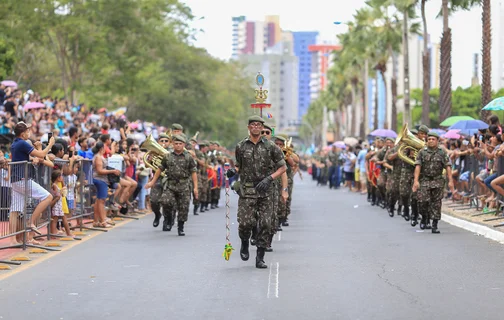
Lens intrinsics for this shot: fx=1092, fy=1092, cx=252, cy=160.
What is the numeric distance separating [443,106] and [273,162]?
94.8 feet

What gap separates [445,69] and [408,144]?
62.7 feet

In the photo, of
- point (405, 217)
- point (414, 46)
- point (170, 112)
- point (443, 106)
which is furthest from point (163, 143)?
point (414, 46)

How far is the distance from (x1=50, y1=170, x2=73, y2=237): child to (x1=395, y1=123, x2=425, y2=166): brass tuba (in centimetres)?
753

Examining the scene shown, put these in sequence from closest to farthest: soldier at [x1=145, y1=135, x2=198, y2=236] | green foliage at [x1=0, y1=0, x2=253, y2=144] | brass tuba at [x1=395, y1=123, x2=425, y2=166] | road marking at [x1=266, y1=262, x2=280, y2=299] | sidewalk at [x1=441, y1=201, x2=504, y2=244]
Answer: road marking at [x1=266, y1=262, x2=280, y2=299] → sidewalk at [x1=441, y1=201, x2=504, y2=244] → soldier at [x1=145, y1=135, x2=198, y2=236] → brass tuba at [x1=395, y1=123, x2=425, y2=166] → green foliage at [x1=0, y1=0, x2=253, y2=144]

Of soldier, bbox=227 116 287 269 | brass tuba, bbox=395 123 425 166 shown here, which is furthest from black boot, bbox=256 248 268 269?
brass tuba, bbox=395 123 425 166

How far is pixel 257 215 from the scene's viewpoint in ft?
45.8

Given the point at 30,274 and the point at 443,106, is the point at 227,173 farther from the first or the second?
the point at 443,106

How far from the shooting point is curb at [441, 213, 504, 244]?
18208 mm

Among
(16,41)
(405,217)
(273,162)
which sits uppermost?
(16,41)

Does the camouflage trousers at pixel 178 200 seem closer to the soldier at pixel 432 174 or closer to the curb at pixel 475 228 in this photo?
the soldier at pixel 432 174

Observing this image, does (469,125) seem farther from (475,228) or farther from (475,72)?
(475,72)

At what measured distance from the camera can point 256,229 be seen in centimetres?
1409

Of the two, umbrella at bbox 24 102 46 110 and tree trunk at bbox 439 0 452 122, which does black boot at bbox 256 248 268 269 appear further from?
tree trunk at bbox 439 0 452 122

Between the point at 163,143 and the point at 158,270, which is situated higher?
the point at 163,143
